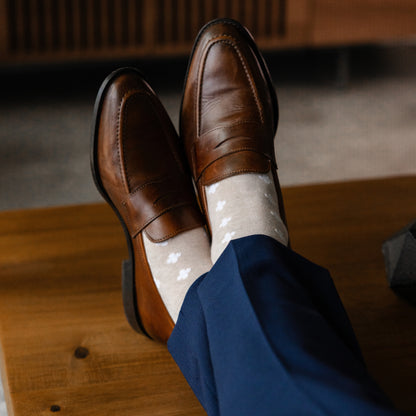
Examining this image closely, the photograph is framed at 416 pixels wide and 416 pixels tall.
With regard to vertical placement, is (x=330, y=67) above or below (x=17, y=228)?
below

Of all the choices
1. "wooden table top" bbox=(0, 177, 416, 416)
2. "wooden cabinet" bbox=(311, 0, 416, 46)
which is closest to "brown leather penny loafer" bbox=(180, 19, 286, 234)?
"wooden table top" bbox=(0, 177, 416, 416)

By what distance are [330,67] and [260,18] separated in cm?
43

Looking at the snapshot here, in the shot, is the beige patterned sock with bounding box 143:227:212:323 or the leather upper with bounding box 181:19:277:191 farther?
the leather upper with bounding box 181:19:277:191

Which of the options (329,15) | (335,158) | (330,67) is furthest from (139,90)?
(330,67)

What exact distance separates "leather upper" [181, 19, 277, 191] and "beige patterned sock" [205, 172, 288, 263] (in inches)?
1.2

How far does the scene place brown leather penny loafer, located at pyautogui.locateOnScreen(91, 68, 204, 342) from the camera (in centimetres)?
71

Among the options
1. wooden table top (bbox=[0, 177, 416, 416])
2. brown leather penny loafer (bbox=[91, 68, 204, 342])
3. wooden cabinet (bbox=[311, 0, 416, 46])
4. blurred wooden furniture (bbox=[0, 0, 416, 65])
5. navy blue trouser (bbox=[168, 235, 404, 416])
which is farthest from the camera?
wooden cabinet (bbox=[311, 0, 416, 46])

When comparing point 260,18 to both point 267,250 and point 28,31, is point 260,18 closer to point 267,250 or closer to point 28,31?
point 28,31

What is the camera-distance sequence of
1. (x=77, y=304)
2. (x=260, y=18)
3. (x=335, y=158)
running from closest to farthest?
(x=77, y=304), (x=335, y=158), (x=260, y=18)

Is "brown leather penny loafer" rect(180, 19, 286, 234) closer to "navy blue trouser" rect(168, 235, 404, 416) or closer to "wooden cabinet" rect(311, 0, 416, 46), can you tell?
"navy blue trouser" rect(168, 235, 404, 416)

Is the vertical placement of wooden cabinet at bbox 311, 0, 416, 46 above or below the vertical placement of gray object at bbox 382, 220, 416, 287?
below

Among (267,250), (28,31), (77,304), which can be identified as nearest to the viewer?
(267,250)

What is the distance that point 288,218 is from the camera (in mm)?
827

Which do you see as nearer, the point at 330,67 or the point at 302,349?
the point at 302,349
